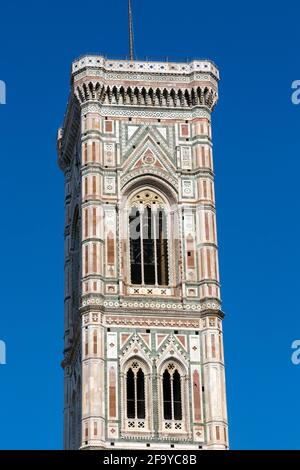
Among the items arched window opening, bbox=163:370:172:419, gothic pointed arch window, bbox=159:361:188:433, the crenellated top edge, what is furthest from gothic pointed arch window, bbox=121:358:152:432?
the crenellated top edge

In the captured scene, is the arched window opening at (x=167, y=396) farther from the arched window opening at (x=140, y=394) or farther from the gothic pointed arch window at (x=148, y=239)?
the gothic pointed arch window at (x=148, y=239)

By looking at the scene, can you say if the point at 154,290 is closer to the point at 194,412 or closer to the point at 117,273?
the point at 117,273

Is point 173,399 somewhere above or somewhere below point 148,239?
below

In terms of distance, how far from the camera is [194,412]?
162ft

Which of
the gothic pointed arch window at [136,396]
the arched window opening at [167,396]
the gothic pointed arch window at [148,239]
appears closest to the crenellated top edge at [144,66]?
the gothic pointed arch window at [148,239]

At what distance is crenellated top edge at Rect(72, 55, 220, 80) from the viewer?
5478 cm

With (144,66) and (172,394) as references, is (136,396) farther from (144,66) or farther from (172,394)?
(144,66)

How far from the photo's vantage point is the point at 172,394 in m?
49.8

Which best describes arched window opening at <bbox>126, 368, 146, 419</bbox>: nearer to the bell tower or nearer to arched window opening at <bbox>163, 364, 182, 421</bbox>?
the bell tower

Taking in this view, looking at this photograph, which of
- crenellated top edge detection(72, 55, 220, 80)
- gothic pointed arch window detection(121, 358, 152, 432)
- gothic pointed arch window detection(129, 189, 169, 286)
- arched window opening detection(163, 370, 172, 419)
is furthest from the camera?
crenellated top edge detection(72, 55, 220, 80)

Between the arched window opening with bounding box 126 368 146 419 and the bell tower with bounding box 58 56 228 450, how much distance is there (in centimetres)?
4

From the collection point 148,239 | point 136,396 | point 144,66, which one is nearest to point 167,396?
point 136,396

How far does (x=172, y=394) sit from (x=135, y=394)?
4.36 feet
